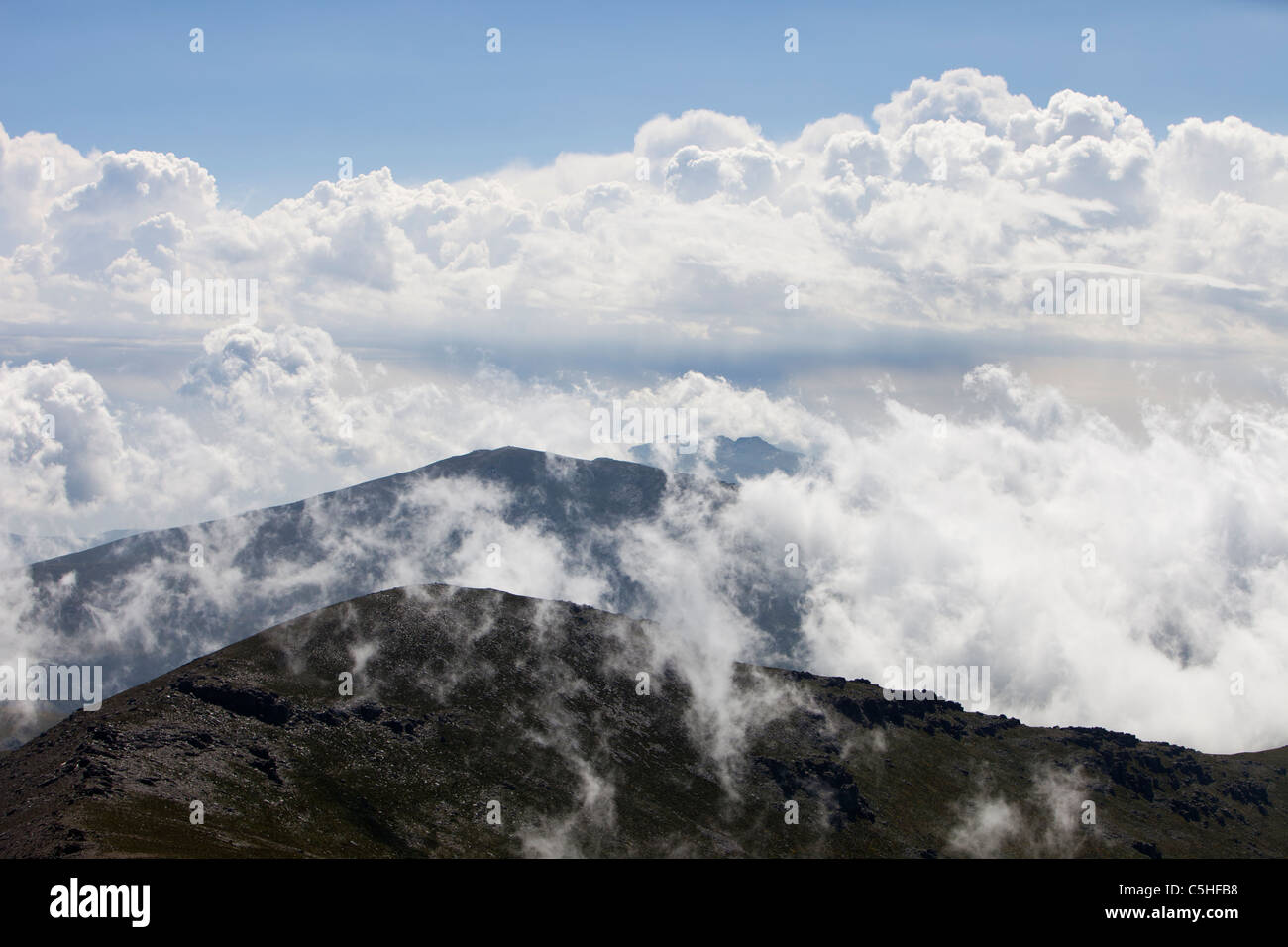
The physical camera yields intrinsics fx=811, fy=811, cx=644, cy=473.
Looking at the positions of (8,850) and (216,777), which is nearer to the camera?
(8,850)

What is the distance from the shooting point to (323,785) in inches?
7279

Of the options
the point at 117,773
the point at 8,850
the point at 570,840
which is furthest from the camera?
the point at 570,840

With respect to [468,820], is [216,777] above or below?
above
